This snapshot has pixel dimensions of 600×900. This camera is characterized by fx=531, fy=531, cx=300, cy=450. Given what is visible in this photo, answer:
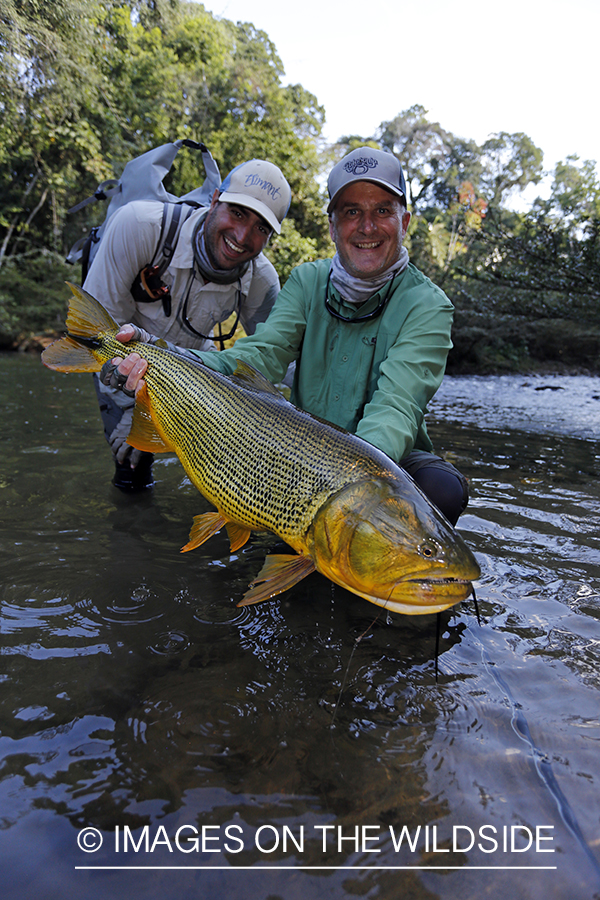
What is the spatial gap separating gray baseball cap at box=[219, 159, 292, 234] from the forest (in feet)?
23.1

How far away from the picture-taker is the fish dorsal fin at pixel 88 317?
324 centimetres

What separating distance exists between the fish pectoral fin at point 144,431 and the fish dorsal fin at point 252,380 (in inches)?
25.1

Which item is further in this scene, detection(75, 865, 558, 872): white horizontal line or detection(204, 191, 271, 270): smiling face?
detection(204, 191, 271, 270): smiling face

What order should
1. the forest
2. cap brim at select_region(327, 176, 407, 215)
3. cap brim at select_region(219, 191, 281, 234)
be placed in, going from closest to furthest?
cap brim at select_region(327, 176, 407, 215)
cap brim at select_region(219, 191, 281, 234)
the forest

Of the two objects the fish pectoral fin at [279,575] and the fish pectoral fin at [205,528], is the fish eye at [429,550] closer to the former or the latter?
the fish pectoral fin at [279,575]

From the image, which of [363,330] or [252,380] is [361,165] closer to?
[363,330]

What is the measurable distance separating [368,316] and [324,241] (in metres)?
23.7

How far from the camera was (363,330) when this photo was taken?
334 centimetres

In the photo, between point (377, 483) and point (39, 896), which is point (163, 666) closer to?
point (39, 896)

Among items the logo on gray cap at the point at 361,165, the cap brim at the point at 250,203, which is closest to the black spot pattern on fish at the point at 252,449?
the logo on gray cap at the point at 361,165

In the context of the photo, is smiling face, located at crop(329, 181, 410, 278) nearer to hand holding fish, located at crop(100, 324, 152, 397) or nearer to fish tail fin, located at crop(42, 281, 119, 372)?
hand holding fish, located at crop(100, 324, 152, 397)

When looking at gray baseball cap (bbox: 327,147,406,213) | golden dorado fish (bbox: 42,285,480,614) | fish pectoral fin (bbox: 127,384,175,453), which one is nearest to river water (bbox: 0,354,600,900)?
golden dorado fish (bbox: 42,285,480,614)

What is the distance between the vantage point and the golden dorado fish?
1.78 m

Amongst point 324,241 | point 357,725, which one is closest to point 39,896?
point 357,725
